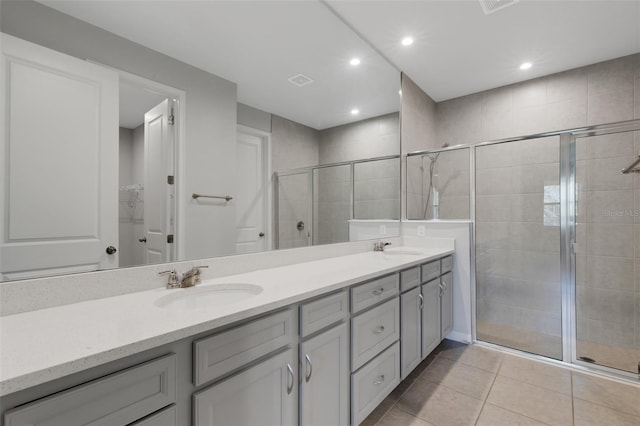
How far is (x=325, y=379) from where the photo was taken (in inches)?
49.2

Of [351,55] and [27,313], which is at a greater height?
[351,55]

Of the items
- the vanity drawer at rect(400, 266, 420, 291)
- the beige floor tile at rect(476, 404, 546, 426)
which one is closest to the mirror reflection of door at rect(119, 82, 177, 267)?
the vanity drawer at rect(400, 266, 420, 291)

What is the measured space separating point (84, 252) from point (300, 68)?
1.56 m

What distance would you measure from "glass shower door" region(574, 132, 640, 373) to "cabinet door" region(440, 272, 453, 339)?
3.01ft

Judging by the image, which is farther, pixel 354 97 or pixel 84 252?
pixel 354 97

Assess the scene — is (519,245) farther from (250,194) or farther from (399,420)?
(250,194)

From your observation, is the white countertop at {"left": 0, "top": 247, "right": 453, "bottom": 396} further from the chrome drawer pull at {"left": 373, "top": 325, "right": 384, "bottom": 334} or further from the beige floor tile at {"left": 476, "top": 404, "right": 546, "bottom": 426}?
the beige floor tile at {"left": 476, "top": 404, "right": 546, "bottom": 426}

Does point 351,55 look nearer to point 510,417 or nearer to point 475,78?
point 475,78

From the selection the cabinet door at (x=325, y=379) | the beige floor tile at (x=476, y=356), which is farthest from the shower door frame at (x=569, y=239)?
the cabinet door at (x=325, y=379)

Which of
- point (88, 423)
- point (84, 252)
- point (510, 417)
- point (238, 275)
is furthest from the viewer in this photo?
point (510, 417)

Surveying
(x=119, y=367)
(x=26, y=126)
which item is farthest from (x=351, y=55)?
(x=119, y=367)

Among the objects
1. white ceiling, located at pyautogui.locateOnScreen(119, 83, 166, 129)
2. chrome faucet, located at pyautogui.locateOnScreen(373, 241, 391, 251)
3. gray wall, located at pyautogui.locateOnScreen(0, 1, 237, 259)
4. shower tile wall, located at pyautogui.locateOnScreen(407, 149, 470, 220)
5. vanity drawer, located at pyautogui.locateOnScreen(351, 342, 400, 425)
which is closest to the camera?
gray wall, located at pyautogui.locateOnScreen(0, 1, 237, 259)

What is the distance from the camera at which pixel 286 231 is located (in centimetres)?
179

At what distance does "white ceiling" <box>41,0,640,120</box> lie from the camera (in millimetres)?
1293
